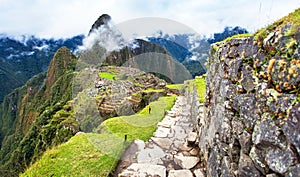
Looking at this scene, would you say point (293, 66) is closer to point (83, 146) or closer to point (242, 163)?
point (242, 163)

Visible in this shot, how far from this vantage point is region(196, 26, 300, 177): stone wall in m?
1.68

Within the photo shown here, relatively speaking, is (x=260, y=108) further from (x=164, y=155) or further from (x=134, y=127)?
(x=134, y=127)

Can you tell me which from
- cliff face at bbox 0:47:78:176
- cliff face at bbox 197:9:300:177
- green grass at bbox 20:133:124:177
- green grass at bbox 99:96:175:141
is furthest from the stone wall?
cliff face at bbox 0:47:78:176

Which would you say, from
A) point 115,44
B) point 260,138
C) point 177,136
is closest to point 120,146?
point 177,136

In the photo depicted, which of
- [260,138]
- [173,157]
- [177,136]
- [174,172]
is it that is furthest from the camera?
[177,136]

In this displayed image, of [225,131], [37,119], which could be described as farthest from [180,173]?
[37,119]

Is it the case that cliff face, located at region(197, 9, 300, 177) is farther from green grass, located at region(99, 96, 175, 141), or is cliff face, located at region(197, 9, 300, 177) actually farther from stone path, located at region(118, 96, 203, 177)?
green grass, located at region(99, 96, 175, 141)

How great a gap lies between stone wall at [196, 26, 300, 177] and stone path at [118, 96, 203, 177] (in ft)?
4.01

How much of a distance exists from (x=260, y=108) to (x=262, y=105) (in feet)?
0.15

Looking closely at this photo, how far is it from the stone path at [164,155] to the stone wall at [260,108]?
1221 millimetres

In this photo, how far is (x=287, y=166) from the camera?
1655 millimetres

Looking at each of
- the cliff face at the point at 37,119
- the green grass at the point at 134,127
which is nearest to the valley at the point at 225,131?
the green grass at the point at 134,127

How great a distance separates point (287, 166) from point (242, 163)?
0.73 meters

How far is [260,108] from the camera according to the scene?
2.08m
